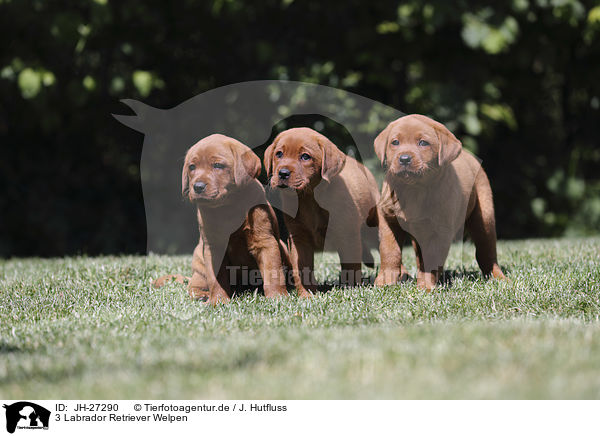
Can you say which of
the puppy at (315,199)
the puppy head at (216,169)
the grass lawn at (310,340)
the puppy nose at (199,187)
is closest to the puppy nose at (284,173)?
the puppy at (315,199)

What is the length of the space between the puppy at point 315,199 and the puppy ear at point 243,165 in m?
0.14

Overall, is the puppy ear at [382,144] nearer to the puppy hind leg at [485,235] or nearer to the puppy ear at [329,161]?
the puppy ear at [329,161]

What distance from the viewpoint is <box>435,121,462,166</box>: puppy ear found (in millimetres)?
4652

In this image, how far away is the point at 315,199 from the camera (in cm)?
481

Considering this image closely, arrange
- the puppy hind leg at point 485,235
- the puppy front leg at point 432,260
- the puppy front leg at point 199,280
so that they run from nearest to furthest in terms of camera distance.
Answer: the puppy front leg at point 432,260
the puppy front leg at point 199,280
the puppy hind leg at point 485,235

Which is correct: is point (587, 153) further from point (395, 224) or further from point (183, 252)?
point (395, 224)

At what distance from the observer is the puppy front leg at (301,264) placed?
16.1 feet

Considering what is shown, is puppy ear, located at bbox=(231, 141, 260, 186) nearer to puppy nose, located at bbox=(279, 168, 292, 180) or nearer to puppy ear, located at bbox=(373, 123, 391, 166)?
puppy nose, located at bbox=(279, 168, 292, 180)

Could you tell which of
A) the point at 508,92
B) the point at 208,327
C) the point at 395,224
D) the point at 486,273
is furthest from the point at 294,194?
the point at 508,92

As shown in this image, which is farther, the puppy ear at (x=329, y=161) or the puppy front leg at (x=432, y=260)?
the puppy front leg at (x=432, y=260)

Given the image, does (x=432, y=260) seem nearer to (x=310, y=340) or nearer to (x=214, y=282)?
(x=214, y=282)

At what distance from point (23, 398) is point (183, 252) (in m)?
7.65

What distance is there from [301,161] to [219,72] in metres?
6.70
